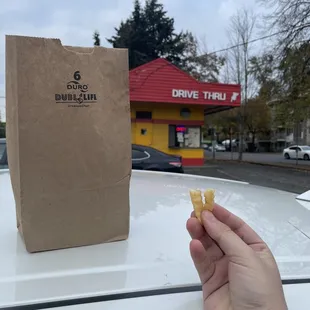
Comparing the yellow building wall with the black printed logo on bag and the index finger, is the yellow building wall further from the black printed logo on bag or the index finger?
the index finger

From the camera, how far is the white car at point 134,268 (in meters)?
0.80

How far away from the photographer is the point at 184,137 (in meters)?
16.0

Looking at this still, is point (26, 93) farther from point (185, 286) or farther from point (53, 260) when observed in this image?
point (185, 286)

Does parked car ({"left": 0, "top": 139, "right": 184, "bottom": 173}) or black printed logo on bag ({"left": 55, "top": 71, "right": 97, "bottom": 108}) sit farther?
parked car ({"left": 0, "top": 139, "right": 184, "bottom": 173})

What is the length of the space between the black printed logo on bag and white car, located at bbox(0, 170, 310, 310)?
0.44 metres

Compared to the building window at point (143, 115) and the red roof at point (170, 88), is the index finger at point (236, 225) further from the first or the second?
the building window at point (143, 115)

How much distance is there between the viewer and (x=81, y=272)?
0.90 meters

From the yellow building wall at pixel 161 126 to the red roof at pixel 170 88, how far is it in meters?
0.88

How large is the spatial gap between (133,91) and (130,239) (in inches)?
539

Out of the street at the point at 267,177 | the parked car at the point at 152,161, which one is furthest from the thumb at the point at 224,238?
the street at the point at 267,177

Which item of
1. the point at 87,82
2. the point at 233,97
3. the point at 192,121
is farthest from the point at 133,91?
the point at 87,82

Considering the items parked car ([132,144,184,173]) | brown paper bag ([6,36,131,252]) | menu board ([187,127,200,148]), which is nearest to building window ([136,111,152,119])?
menu board ([187,127,200,148])

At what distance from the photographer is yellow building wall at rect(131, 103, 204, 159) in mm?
15523

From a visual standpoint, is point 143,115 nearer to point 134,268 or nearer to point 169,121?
point 169,121
